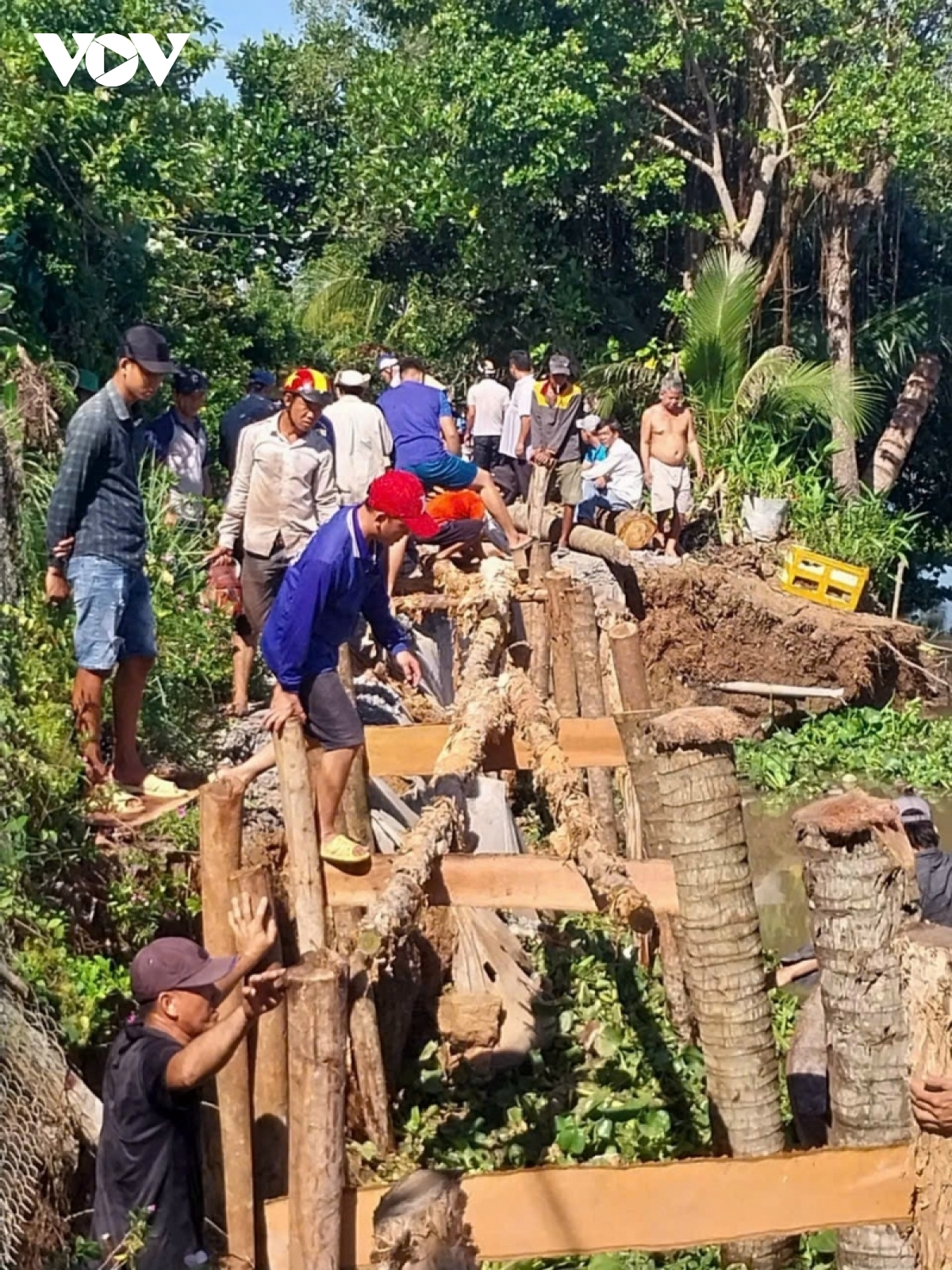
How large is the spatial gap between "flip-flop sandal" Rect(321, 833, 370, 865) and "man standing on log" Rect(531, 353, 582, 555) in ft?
25.4

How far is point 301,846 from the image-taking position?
4652 mm

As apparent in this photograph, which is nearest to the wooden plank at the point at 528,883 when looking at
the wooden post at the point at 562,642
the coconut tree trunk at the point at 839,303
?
the wooden post at the point at 562,642

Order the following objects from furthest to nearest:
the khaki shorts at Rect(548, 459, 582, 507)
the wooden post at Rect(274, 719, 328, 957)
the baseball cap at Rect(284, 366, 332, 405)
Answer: the khaki shorts at Rect(548, 459, 582, 507)
the baseball cap at Rect(284, 366, 332, 405)
the wooden post at Rect(274, 719, 328, 957)

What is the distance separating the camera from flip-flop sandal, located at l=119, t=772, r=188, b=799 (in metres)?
6.06

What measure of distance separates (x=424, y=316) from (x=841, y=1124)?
17172mm

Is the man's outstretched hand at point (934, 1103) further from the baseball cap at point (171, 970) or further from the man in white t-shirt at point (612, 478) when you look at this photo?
the man in white t-shirt at point (612, 478)

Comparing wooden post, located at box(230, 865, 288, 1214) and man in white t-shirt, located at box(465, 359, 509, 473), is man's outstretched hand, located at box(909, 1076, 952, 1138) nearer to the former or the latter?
wooden post, located at box(230, 865, 288, 1214)

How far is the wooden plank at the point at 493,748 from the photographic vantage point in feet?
18.7

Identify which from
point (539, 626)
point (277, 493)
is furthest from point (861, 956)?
point (539, 626)

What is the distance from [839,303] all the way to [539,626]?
7885mm

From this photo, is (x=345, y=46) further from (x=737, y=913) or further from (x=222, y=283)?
(x=737, y=913)

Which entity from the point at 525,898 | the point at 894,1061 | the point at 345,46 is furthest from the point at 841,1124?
the point at 345,46

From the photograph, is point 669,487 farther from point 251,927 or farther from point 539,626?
point 251,927

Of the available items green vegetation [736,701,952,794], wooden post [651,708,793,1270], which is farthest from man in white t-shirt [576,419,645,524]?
wooden post [651,708,793,1270]
